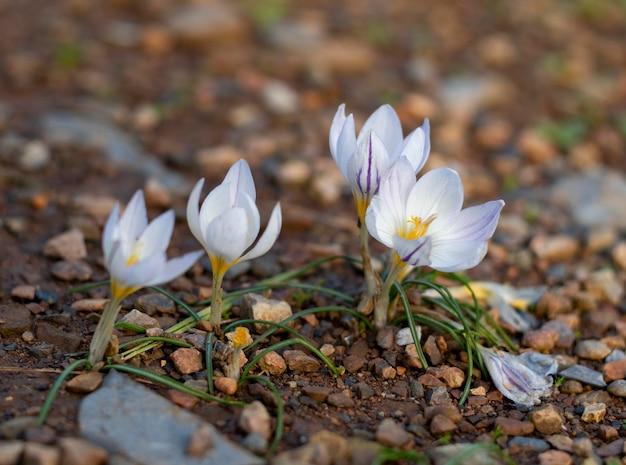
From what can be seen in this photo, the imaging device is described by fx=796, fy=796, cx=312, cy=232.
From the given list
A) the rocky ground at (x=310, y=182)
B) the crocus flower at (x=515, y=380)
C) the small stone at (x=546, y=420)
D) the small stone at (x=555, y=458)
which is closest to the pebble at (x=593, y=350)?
the rocky ground at (x=310, y=182)

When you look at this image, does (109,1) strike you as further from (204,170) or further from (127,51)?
(204,170)

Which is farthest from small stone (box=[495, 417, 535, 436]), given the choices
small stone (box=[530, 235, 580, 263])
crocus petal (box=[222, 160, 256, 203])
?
small stone (box=[530, 235, 580, 263])

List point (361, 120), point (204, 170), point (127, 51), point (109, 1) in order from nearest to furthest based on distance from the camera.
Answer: point (204, 170) → point (361, 120) → point (127, 51) → point (109, 1)

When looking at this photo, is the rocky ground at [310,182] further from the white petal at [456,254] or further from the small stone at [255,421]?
the white petal at [456,254]

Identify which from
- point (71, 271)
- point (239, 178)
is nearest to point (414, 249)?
point (239, 178)

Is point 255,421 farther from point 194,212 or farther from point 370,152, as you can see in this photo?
point 370,152

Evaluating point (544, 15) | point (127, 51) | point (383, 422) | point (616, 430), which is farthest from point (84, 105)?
point (544, 15)
